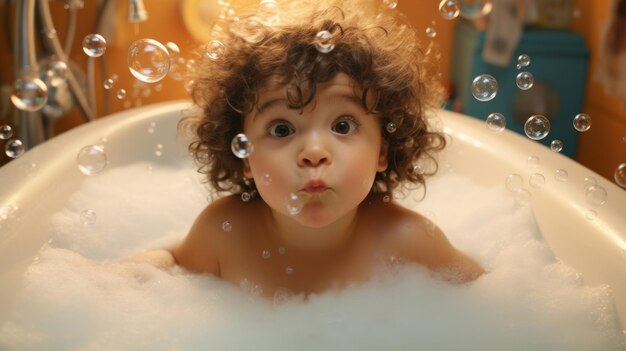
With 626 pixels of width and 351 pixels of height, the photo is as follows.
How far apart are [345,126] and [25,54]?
1.10 metres

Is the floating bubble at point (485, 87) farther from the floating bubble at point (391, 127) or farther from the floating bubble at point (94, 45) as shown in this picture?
the floating bubble at point (94, 45)

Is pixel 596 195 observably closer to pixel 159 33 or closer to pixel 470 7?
pixel 470 7

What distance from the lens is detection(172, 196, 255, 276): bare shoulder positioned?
114cm

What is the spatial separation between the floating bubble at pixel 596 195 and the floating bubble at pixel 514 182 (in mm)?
181

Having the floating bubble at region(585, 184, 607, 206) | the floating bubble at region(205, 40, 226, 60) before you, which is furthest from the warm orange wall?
the floating bubble at region(205, 40, 226, 60)

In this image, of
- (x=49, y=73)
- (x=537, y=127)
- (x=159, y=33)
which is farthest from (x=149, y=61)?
(x=159, y=33)

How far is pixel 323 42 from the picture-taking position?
3.14ft

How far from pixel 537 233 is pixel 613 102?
813 mm

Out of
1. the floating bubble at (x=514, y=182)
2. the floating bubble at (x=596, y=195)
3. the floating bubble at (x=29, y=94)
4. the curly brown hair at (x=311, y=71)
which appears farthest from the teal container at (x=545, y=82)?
the floating bubble at (x=29, y=94)

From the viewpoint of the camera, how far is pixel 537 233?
1.25 m

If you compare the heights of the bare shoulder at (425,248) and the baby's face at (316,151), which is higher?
the baby's face at (316,151)

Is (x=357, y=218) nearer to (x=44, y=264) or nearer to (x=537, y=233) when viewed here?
(x=537, y=233)

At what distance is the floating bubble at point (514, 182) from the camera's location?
4.45 feet

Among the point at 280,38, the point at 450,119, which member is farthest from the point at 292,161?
the point at 450,119
